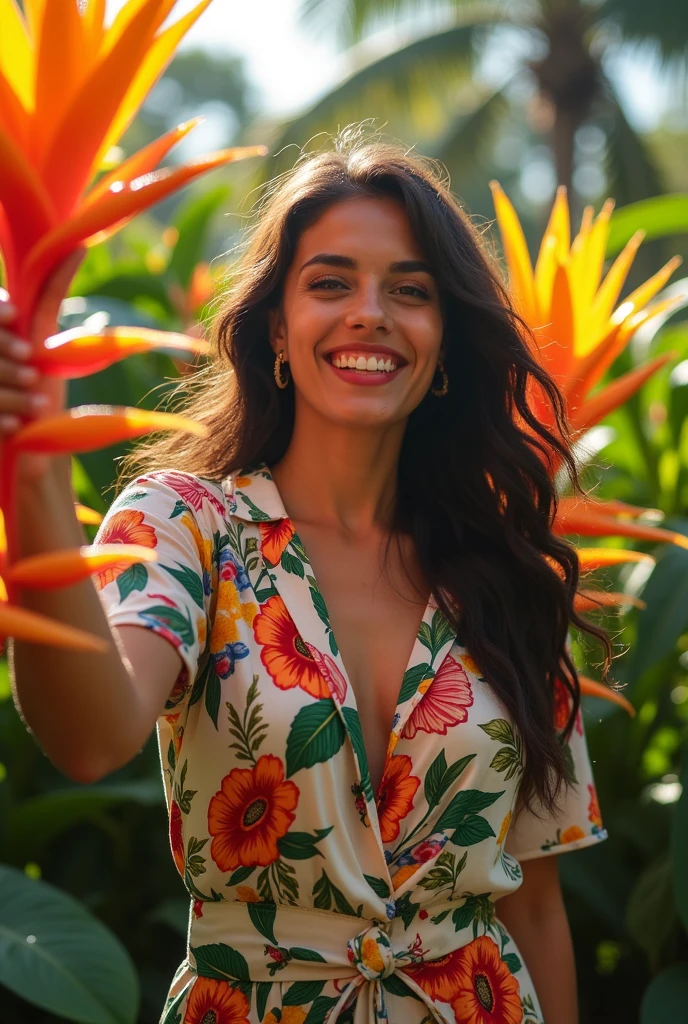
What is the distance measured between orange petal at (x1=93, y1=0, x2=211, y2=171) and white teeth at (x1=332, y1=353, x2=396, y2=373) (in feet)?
2.83

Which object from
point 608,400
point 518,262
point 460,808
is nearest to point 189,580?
point 460,808

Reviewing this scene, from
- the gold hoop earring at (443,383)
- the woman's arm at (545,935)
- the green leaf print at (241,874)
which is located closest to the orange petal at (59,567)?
the green leaf print at (241,874)

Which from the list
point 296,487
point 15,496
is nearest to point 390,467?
point 296,487

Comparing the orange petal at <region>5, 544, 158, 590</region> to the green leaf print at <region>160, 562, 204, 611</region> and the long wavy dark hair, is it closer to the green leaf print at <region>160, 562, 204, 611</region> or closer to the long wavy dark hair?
the green leaf print at <region>160, 562, 204, 611</region>

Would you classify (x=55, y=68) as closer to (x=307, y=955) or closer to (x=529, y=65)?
(x=307, y=955)

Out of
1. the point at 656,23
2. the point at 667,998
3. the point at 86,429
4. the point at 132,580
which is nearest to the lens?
the point at 86,429

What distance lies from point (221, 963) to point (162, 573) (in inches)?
23.4

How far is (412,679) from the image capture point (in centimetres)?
173

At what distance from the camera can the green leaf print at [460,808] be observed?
169 centimetres

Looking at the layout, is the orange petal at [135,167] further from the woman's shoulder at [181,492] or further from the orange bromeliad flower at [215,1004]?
the orange bromeliad flower at [215,1004]

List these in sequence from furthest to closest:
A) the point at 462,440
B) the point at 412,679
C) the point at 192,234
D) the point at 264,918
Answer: the point at 192,234
the point at 462,440
the point at 412,679
the point at 264,918

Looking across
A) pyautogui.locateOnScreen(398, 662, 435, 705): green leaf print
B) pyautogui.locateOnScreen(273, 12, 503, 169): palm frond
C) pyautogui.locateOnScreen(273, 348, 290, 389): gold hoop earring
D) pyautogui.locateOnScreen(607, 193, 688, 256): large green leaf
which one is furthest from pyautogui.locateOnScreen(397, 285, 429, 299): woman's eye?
pyautogui.locateOnScreen(273, 12, 503, 169): palm frond

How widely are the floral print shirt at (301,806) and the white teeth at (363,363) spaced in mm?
256

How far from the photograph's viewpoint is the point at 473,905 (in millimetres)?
1771
